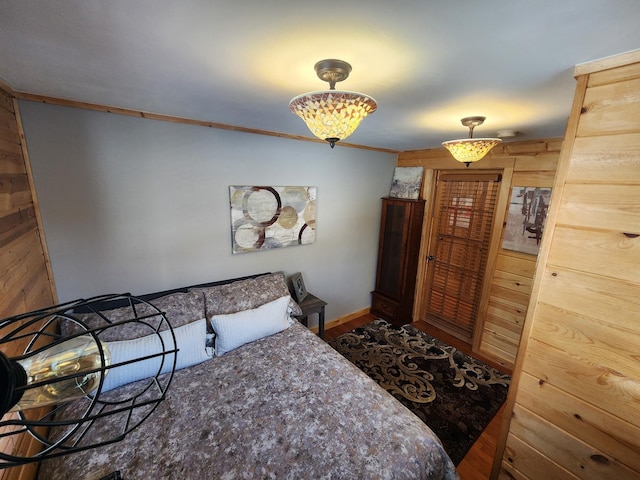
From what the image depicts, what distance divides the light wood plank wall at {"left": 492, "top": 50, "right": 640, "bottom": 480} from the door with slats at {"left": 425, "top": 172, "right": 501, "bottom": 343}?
1.86 m

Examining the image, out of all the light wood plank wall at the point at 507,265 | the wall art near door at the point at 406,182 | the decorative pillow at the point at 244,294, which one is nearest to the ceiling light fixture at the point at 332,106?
the decorative pillow at the point at 244,294

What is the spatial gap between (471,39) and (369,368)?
2.59 meters

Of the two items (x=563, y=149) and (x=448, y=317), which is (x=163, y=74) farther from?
(x=448, y=317)

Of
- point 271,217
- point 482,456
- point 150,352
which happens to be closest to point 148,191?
point 271,217

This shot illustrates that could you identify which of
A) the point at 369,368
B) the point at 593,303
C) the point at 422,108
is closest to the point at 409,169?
the point at 422,108

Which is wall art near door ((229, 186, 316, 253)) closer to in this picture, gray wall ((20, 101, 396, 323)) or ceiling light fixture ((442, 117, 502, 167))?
gray wall ((20, 101, 396, 323))

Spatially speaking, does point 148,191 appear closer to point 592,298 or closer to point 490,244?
point 592,298

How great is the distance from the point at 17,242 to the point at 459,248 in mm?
3604

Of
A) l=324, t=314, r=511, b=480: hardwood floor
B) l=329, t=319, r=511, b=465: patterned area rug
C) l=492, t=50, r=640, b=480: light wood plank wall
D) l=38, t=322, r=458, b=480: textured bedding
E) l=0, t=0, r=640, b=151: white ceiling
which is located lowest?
l=324, t=314, r=511, b=480: hardwood floor

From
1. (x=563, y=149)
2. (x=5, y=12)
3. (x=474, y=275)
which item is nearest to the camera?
(x=5, y=12)

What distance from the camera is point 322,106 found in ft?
3.18

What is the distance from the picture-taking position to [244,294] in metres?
2.25

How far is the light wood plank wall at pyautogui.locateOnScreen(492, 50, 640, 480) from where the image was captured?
0.96 meters

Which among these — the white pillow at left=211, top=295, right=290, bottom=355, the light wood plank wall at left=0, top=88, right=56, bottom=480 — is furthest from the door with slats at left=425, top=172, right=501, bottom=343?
the light wood plank wall at left=0, top=88, right=56, bottom=480
